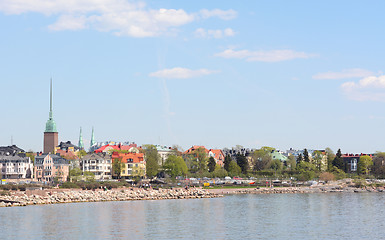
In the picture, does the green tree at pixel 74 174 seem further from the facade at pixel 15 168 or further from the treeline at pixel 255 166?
the treeline at pixel 255 166

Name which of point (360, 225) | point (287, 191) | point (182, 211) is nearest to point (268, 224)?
point (360, 225)

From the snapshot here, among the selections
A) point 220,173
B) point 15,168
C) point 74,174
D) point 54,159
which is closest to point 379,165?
point 220,173

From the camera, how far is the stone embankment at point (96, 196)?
8638 centimetres

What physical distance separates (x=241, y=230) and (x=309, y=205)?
110 ft

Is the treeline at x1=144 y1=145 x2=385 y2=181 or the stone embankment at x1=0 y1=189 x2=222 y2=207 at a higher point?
the treeline at x1=144 y1=145 x2=385 y2=181

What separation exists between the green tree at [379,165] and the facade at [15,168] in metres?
103

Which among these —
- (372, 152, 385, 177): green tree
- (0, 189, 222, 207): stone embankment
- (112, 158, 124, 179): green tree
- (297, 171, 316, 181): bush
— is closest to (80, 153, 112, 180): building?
(112, 158, 124, 179): green tree

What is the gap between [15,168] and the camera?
142m

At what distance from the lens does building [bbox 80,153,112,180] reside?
14888 centimetres

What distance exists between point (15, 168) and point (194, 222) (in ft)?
301

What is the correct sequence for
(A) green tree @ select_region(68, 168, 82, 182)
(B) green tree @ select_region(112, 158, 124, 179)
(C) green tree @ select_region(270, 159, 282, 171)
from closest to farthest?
(A) green tree @ select_region(68, 168, 82, 182)
(B) green tree @ select_region(112, 158, 124, 179)
(C) green tree @ select_region(270, 159, 282, 171)

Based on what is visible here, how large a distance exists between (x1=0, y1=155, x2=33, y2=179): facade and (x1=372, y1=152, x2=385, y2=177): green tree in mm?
103373

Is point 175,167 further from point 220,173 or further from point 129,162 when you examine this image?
point 129,162

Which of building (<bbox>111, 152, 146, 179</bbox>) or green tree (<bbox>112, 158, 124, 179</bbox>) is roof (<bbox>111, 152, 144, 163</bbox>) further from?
green tree (<bbox>112, 158, 124, 179</bbox>)
